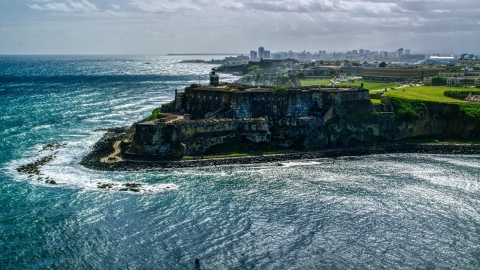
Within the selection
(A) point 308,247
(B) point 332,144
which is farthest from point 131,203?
(B) point 332,144

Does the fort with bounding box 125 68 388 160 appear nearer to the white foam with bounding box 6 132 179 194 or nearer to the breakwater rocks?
the white foam with bounding box 6 132 179 194

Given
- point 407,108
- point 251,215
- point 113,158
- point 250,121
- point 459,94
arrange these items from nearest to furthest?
point 251,215, point 113,158, point 250,121, point 407,108, point 459,94

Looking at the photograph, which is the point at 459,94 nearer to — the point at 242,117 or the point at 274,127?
the point at 274,127

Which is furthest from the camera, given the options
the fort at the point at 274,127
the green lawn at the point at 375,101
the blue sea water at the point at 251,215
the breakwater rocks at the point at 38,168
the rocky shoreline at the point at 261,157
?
the green lawn at the point at 375,101

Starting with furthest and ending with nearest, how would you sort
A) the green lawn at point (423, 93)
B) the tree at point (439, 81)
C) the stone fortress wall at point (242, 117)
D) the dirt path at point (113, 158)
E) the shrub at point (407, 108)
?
1. the tree at point (439, 81)
2. the green lawn at point (423, 93)
3. the shrub at point (407, 108)
4. the stone fortress wall at point (242, 117)
5. the dirt path at point (113, 158)

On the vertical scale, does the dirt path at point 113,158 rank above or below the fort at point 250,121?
below

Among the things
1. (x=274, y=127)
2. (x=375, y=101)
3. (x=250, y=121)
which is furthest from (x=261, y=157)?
(x=375, y=101)

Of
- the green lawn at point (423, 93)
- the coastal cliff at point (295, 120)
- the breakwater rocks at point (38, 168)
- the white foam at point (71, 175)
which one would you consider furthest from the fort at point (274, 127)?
the breakwater rocks at point (38, 168)

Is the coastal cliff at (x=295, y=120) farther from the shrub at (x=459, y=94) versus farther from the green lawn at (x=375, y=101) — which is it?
the shrub at (x=459, y=94)

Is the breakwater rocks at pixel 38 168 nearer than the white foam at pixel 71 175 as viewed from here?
No
